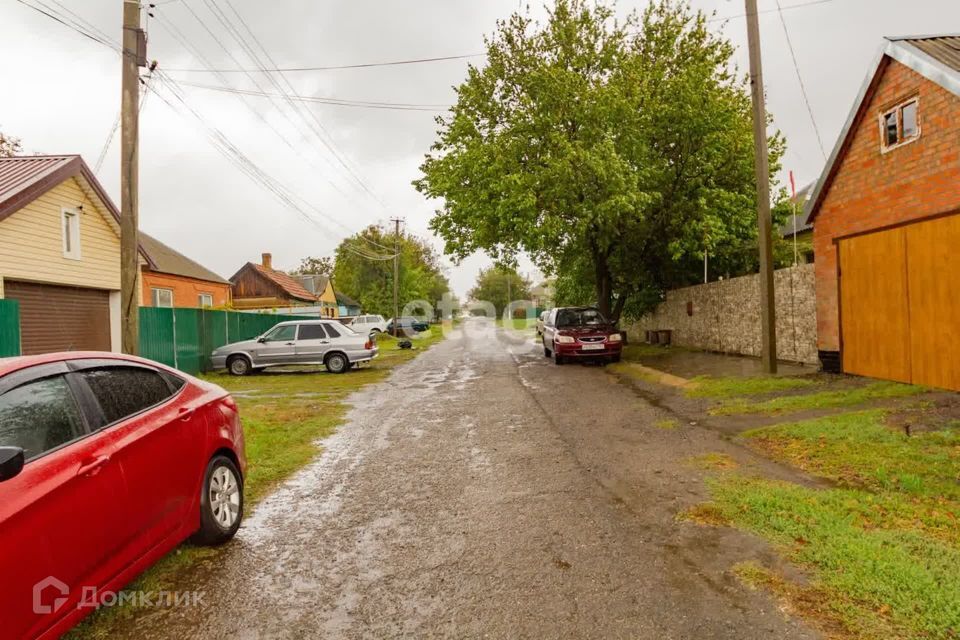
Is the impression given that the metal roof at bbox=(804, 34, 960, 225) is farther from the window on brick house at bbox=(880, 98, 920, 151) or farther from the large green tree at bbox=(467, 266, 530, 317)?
the large green tree at bbox=(467, 266, 530, 317)

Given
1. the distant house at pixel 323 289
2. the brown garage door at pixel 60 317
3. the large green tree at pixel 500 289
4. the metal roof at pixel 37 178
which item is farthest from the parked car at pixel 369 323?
the large green tree at pixel 500 289

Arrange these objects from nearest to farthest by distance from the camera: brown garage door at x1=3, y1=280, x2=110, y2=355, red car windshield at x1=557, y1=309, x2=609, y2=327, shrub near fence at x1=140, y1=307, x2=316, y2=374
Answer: brown garage door at x1=3, y1=280, x2=110, y2=355 → shrub near fence at x1=140, y1=307, x2=316, y2=374 → red car windshield at x1=557, y1=309, x2=609, y2=327

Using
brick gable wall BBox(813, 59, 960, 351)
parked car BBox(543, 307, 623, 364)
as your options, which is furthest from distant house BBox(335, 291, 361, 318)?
brick gable wall BBox(813, 59, 960, 351)

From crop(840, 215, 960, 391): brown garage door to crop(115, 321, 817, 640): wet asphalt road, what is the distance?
177 inches

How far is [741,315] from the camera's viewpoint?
1680 centimetres

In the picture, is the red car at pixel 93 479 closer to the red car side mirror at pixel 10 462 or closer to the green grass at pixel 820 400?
the red car side mirror at pixel 10 462

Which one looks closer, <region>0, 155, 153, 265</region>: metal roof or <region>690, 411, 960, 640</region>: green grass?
<region>690, 411, 960, 640</region>: green grass

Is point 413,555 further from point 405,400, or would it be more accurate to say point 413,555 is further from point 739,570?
point 405,400

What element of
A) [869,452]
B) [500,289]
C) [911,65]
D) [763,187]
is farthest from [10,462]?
[500,289]

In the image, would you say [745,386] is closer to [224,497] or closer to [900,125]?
[900,125]

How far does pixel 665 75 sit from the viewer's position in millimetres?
19359

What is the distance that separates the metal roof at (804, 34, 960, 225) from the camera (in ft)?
29.7

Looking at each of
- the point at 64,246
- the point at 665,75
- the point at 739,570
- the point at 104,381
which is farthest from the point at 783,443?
the point at 64,246

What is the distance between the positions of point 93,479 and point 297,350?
1649 cm
